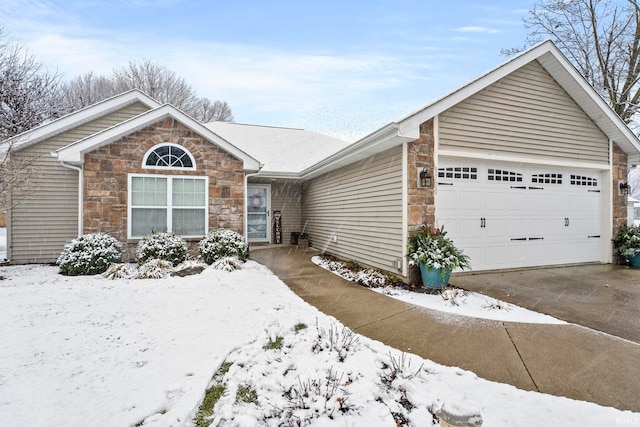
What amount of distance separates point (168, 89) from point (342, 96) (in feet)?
43.2

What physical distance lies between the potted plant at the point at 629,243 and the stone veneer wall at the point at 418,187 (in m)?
5.38

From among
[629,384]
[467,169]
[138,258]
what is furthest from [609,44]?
[138,258]

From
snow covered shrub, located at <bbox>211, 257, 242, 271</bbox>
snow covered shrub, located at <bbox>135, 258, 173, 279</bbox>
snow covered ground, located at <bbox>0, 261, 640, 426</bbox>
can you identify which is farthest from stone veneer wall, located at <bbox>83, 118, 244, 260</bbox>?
snow covered ground, located at <bbox>0, 261, 640, 426</bbox>

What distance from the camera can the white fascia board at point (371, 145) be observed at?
540cm

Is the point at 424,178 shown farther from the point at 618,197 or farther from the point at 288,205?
the point at 288,205

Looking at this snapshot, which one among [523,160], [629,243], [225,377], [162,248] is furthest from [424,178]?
[629,243]

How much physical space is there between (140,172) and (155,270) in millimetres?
2757

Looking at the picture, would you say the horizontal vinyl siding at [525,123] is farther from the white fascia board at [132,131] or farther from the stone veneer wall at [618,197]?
the white fascia board at [132,131]

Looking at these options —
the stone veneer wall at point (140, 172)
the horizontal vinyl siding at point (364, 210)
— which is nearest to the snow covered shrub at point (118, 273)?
the stone veneer wall at point (140, 172)

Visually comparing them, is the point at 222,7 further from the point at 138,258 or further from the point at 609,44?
the point at 609,44

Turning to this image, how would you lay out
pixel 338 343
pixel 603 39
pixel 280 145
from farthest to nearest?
pixel 280 145
pixel 603 39
pixel 338 343

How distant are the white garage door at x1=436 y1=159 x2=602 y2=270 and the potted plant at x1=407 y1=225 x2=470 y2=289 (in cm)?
84

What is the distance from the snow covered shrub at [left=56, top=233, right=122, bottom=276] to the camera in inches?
250

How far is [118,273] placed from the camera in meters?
6.05
